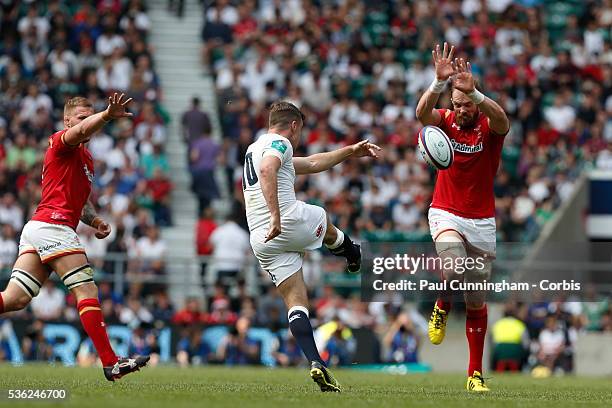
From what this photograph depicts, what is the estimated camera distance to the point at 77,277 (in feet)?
37.0

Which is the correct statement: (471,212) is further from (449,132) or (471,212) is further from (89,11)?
(89,11)

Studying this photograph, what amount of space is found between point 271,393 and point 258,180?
182 cm

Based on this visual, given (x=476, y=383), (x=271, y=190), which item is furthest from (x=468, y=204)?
(x=271, y=190)

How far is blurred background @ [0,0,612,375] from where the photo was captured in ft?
70.3

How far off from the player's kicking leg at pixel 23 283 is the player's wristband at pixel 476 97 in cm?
408

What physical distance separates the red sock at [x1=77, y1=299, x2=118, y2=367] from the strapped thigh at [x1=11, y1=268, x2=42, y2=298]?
16.6 inches

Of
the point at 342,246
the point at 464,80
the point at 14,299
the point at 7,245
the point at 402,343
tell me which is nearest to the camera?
the point at 14,299

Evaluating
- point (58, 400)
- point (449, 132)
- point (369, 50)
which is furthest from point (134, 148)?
point (58, 400)

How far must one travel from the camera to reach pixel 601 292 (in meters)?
22.8

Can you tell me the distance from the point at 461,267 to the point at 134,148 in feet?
48.6

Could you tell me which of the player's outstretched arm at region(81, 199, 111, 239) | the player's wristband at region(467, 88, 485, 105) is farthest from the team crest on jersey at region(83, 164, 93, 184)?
the player's wristband at region(467, 88, 485, 105)

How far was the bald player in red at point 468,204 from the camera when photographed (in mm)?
12070

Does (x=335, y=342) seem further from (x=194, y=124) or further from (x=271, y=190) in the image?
(x=271, y=190)

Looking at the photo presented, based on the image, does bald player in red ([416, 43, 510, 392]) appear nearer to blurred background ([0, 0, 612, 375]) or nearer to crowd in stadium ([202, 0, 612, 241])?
blurred background ([0, 0, 612, 375])
